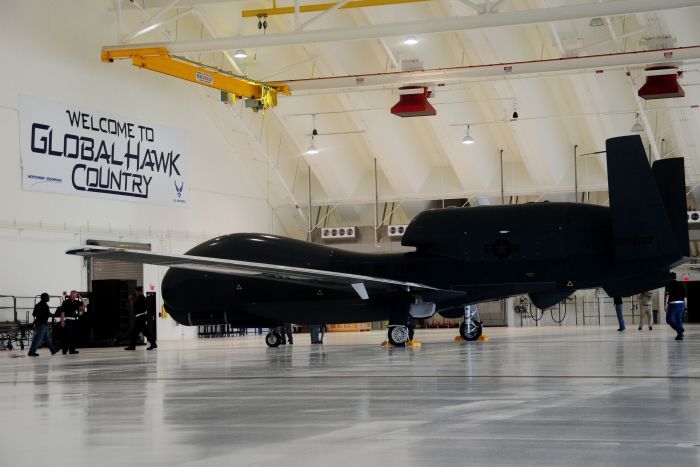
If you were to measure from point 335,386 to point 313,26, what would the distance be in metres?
22.3

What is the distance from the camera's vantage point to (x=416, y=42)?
28.7 meters

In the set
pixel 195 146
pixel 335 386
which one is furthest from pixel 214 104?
pixel 335 386

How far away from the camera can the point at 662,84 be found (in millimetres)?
27016

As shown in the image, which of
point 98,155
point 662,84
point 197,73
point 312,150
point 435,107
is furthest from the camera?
point 312,150

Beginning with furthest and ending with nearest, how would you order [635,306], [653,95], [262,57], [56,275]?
[635,306] → [262,57] → [56,275] → [653,95]

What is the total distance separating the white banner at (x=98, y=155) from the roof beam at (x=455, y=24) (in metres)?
7.07

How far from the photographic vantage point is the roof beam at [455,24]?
2069 centimetres

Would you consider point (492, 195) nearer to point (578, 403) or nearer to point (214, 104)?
point (214, 104)

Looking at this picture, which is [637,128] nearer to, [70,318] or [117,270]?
[117,270]

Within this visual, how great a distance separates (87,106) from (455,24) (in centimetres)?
1418

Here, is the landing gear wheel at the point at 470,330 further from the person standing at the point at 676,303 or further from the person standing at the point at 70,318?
the person standing at the point at 70,318

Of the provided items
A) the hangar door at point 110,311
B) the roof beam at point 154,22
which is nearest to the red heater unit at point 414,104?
the roof beam at point 154,22

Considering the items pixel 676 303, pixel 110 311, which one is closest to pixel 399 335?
pixel 676 303

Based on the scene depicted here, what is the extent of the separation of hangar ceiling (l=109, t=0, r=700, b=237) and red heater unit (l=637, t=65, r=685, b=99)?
0.56 metres
